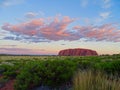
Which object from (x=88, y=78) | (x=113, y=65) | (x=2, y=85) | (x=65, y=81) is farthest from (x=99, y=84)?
(x=2, y=85)

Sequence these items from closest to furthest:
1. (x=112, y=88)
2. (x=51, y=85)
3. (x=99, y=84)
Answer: (x=112, y=88) → (x=99, y=84) → (x=51, y=85)

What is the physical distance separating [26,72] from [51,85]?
4.78 ft

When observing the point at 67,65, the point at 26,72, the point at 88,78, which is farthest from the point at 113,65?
the point at 88,78

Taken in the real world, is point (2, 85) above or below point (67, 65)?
below

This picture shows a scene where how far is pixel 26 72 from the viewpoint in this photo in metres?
12.8

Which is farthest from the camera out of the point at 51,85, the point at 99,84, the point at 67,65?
the point at 67,65

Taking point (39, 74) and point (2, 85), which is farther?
point (2, 85)

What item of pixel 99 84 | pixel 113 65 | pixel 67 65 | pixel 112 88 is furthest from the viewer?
pixel 113 65

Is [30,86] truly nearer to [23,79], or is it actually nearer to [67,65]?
[23,79]

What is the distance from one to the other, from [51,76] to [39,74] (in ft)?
2.10

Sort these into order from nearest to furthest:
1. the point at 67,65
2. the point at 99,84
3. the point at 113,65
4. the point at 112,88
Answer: the point at 112,88 → the point at 99,84 → the point at 67,65 → the point at 113,65

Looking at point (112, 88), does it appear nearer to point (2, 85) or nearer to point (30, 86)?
point (30, 86)

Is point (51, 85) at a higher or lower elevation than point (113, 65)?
lower

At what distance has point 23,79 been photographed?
505 inches
